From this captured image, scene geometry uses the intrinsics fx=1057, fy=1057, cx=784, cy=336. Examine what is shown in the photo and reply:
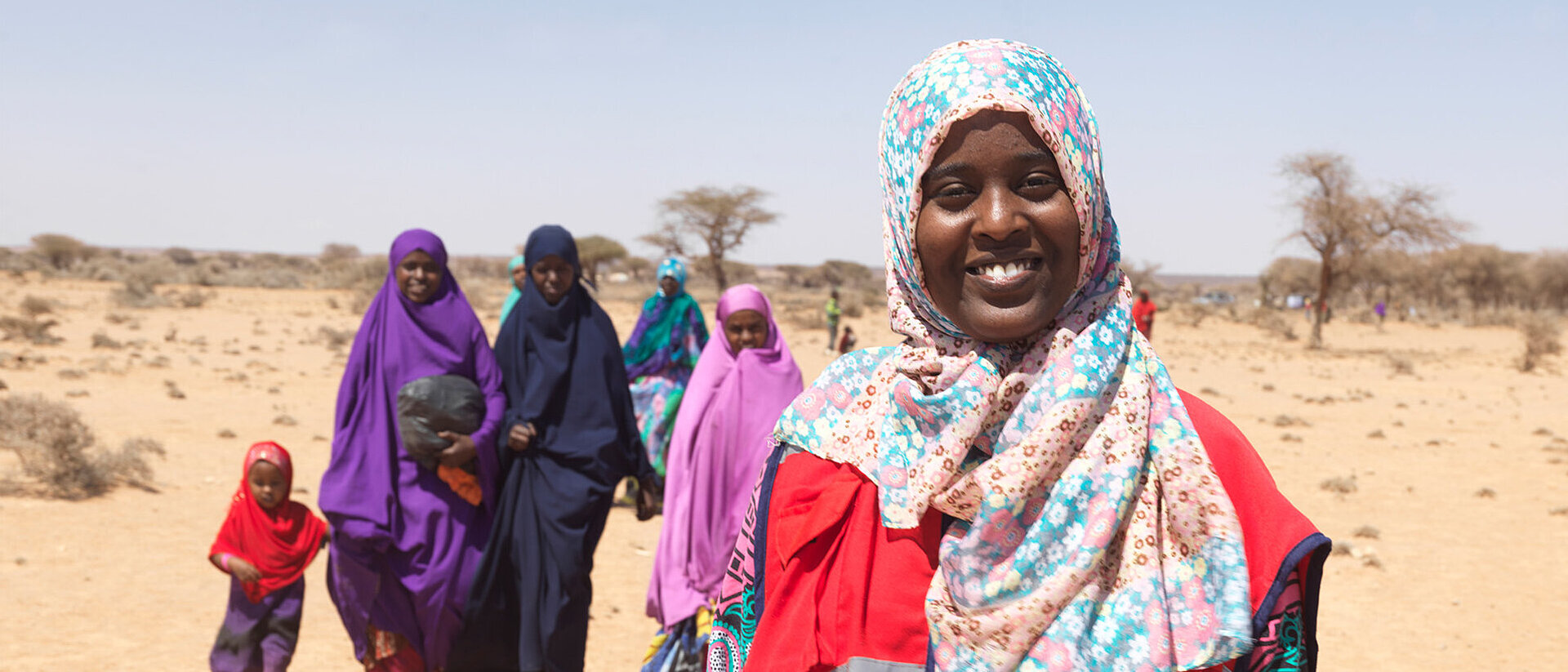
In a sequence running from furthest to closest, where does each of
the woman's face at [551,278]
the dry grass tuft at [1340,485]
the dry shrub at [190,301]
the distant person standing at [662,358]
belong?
the dry shrub at [190,301] → the dry grass tuft at [1340,485] → the distant person standing at [662,358] → the woman's face at [551,278]

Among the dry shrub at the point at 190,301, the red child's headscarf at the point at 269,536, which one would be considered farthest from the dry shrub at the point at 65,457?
the dry shrub at the point at 190,301

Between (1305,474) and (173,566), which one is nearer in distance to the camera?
(173,566)

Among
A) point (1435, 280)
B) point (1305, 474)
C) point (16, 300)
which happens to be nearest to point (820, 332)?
point (1305, 474)

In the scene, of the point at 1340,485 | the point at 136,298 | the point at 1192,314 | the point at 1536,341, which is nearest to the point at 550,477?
the point at 1340,485

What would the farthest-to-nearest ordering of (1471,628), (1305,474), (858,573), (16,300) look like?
(16,300)
(1305,474)
(1471,628)
(858,573)

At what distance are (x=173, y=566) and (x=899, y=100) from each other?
285 inches

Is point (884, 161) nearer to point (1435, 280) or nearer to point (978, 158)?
point (978, 158)

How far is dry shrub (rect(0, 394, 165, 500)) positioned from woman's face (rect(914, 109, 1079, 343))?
9.62 meters

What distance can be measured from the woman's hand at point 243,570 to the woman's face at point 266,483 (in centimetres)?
29

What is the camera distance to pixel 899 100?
60.2 inches

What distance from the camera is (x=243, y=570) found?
421 cm

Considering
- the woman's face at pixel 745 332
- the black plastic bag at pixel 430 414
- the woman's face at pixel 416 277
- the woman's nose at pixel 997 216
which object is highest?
the woman's nose at pixel 997 216

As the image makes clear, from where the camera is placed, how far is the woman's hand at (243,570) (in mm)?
4215

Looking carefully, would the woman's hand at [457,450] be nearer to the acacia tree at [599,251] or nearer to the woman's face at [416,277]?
the woman's face at [416,277]
